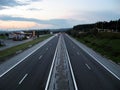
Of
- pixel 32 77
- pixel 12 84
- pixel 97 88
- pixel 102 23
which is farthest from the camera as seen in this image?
pixel 102 23

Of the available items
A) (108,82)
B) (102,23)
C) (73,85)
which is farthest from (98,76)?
(102,23)

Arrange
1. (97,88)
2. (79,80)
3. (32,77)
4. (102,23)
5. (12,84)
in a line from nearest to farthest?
(97,88) → (12,84) → (79,80) → (32,77) → (102,23)

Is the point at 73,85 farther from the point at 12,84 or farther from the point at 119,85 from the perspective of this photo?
the point at 12,84

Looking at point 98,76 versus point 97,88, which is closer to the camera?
point 97,88

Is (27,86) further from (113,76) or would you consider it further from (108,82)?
(113,76)

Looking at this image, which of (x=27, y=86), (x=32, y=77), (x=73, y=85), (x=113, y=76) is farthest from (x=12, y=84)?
(x=113, y=76)

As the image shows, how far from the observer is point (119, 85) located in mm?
18219

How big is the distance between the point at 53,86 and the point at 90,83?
2.94 m

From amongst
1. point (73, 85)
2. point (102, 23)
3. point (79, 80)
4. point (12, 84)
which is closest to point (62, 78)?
point (79, 80)

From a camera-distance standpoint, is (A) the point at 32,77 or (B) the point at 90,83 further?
(A) the point at 32,77

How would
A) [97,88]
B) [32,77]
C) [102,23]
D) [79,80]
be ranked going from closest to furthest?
1. [97,88]
2. [79,80]
3. [32,77]
4. [102,23]

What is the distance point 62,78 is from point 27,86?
3920 mm

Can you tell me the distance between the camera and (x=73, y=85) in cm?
1845

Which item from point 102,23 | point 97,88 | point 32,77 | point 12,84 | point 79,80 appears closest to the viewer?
point 97,88
